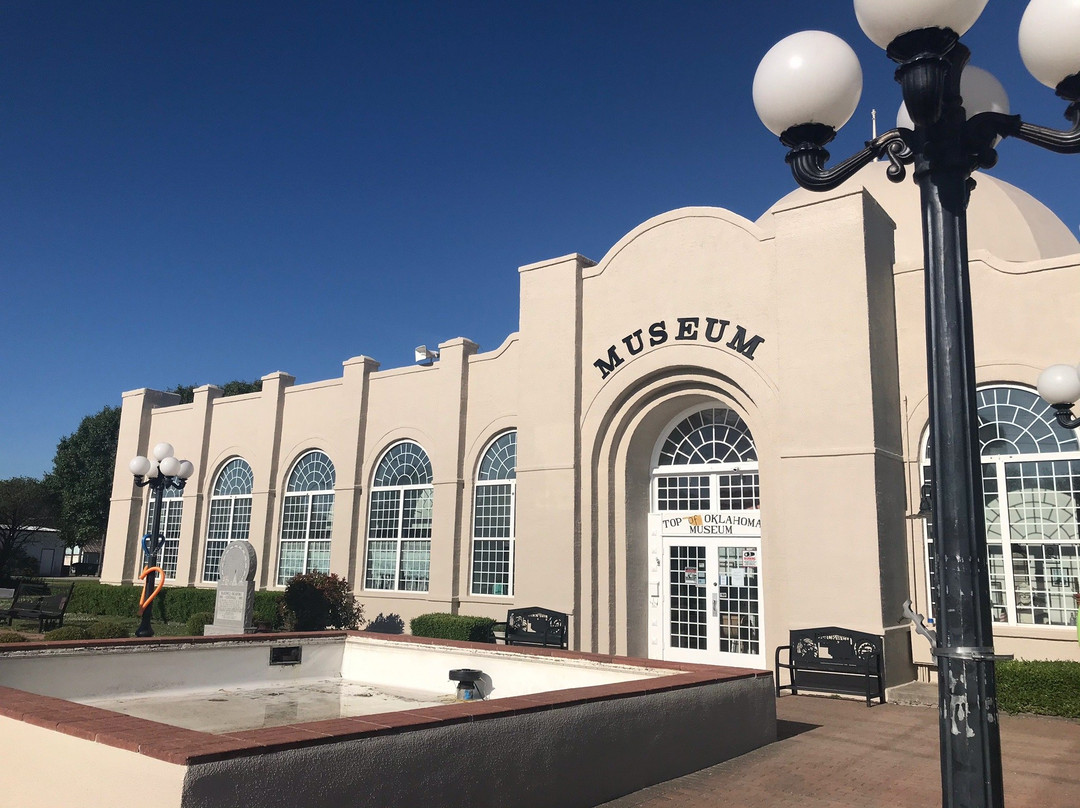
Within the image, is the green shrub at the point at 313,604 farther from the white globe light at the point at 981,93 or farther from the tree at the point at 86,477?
the tree at the point at 86,477

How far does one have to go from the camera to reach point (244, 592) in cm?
1569

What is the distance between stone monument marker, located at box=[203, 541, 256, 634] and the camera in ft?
51.5

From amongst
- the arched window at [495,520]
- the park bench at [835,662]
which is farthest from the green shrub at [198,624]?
the park bench at [835,662]

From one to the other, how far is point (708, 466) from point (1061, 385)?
6.42 m

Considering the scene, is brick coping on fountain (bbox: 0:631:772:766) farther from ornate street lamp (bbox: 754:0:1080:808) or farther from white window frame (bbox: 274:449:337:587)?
white window frame (bbox: 274:449:337:587)

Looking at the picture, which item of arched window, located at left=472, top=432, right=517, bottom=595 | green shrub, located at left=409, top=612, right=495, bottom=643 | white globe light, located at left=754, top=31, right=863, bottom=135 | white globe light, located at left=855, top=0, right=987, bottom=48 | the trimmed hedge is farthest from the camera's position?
the trimmed hedge

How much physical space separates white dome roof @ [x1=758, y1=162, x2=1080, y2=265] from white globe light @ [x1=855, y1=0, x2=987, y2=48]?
13125mm

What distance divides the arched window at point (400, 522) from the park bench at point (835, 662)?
9442 millimetres

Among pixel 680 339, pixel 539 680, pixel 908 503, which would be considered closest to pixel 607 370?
pixel 680 339

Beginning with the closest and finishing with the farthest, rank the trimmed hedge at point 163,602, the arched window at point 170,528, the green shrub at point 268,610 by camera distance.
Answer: the green shrub at point 268,610 → the trimmed hedge at point 163,602 → the arched window at point 170,528

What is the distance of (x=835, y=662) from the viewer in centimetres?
1178

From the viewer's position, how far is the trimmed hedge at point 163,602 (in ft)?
65.6

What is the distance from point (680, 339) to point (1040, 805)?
948 centimetres

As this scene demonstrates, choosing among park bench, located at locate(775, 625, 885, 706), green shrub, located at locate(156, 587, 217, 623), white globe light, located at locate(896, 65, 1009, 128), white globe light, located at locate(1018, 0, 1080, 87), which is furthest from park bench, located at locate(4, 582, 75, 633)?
white globe light, located at locate(1018, 0, 1080, 87)
